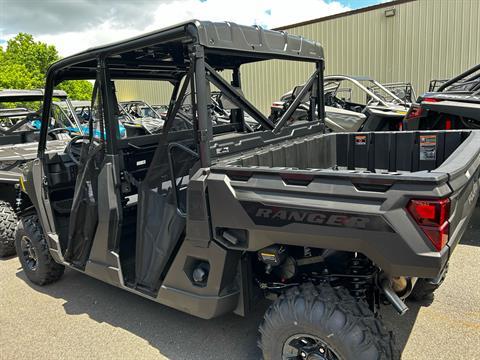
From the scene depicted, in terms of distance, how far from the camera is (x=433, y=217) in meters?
1.78

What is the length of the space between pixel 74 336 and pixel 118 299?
60 cm

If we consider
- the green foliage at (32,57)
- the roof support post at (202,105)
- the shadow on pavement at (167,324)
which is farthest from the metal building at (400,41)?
the green foliage at (32,57)

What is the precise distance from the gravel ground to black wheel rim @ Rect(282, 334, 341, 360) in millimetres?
582

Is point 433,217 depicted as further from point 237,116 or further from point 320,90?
point 237,116

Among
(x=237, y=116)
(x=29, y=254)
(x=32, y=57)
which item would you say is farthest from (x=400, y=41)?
(x=32, y=57)

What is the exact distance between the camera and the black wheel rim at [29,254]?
Result: 4.12 metres

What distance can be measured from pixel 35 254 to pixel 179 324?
5.92 ft

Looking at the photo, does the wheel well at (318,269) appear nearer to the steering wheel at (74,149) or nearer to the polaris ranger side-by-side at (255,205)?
the polaris ranger side-by-side at (255,205)

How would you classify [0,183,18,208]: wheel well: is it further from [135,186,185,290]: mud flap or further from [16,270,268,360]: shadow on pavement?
[135,186,185,290]: mud flap

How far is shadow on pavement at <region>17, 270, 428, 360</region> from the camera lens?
2.91m

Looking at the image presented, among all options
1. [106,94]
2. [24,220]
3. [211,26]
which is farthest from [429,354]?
[24,220]

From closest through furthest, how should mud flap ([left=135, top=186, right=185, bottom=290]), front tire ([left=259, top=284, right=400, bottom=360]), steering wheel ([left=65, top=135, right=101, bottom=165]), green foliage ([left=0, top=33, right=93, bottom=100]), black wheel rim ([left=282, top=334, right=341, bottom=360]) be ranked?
front tire ([left=259, top=284, right=400, bottom=360]) < black wheel rim ([left=282, top=334, right=341, bottom=360]) < mud flap ([left=135, top=186, right=185, bottom=290]) < steering wheel ([left=65, top=135, right=101, bottom=165]) < green foliage ([left=0, top=33, right=93, bottom=100])

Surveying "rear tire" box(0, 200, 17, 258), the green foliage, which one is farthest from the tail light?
the green foliage

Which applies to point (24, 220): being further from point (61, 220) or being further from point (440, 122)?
point (440, 122)
